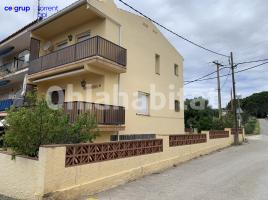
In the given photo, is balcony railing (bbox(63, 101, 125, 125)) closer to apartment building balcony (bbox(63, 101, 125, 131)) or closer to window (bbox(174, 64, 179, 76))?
apartment building balcony (bbox(63, 101, 125, 131))

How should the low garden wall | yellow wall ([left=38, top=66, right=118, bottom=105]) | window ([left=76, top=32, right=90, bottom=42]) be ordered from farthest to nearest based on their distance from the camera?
window ([left=76, top=32, right=90, bottom=42])
yellow wall ([left=38, top=66, right=118, bottom=105])
the low garden wall

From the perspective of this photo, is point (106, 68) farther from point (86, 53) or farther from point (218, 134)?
point (218, 134)

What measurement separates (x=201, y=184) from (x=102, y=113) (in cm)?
606

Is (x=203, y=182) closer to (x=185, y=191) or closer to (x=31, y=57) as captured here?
(x=185, y=191)

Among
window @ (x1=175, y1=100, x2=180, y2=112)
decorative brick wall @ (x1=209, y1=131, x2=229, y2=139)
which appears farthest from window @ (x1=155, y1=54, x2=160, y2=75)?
decorative brick wall @ (x1=209, y1=131, x2=229, y2=139)

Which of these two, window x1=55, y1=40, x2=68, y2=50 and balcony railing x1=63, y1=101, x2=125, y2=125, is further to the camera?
window x1=55, y1=40, x2=68, y2=50

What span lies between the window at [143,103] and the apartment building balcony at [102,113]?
8.98ft

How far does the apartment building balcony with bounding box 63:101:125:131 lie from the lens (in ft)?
41.1

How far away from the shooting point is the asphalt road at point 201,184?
8070 millimetres

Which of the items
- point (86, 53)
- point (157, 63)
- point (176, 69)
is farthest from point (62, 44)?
point (176, 69)

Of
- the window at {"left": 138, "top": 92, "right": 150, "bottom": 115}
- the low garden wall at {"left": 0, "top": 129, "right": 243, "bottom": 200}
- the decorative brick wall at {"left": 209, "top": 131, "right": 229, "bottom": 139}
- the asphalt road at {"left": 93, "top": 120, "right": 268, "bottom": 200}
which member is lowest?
the asphalt road at {"left": 93, "top": 120, "right": 268, "bottom": 200}

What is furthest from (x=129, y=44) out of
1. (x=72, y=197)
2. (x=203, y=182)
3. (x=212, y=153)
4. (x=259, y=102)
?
(x=259, y=102)

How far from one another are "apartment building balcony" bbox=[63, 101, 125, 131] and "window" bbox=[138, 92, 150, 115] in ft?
8.98

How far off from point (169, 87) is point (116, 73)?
6.83m
